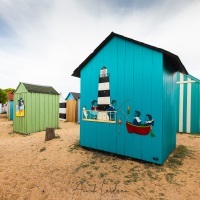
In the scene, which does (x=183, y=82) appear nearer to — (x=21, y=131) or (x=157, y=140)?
(x=157, y=140)

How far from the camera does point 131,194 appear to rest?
11.1 ft

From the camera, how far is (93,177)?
421cm

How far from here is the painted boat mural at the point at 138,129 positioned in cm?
483

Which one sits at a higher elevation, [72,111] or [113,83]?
[113,83]

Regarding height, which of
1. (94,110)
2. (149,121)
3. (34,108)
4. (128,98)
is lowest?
(149,121)

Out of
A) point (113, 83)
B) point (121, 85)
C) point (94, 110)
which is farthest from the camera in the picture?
point (94, 110)

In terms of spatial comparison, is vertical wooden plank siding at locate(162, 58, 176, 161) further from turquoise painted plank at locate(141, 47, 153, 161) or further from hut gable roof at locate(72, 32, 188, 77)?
turquoise painted plank at locate(141, 47, 153, 161)

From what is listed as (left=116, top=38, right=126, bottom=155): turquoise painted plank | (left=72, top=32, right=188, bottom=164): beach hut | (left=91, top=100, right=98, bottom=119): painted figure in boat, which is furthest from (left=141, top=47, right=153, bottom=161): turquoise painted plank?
(left=91, top=100, right=98, bottom=119): painted figure in boat

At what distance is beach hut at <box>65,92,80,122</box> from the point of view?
16594mm

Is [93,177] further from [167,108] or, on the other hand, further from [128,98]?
[167,108]

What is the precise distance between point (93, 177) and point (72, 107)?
43.3ft

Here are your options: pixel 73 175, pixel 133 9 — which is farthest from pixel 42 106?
pixel 133 9

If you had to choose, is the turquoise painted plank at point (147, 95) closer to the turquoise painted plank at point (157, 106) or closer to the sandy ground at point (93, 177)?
the turquoise painted plank at point (157, 106)

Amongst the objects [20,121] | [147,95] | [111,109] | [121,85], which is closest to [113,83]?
[121,85]
